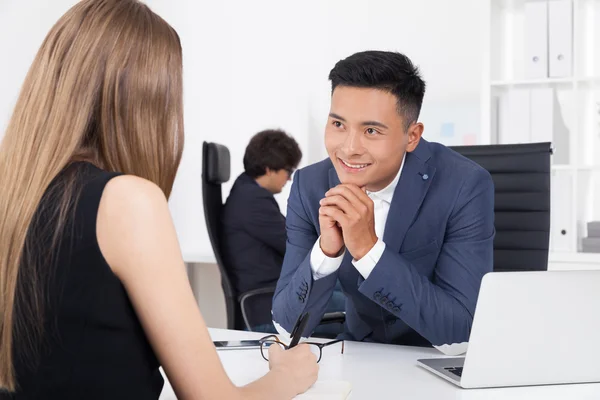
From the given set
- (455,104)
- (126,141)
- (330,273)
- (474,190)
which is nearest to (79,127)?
(126,141)

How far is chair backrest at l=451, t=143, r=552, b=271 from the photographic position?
2236mm

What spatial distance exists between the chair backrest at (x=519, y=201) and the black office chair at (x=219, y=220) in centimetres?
Result: 96

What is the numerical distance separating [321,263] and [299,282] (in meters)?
0.08

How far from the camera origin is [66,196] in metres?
0.83

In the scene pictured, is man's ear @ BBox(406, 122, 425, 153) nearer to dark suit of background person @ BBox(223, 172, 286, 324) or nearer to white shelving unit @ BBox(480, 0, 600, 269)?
dark suit of background person @ BBox(223, 172, 286, 324)

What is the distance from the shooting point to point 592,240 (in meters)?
→ 3.30

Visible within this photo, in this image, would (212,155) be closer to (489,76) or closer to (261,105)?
(489,76)

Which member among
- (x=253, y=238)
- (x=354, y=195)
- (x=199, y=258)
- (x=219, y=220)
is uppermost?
(x=354, y=195)

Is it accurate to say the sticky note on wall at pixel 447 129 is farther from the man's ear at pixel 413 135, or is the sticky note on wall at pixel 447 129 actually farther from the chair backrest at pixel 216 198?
the man's ear at pixel 413 135

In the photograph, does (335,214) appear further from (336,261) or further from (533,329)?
(533,329)

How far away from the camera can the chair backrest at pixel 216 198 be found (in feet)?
9.14

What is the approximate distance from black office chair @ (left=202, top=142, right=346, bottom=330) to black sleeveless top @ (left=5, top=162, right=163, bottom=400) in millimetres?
1888

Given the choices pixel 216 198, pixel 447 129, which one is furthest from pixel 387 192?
pixel 447 129

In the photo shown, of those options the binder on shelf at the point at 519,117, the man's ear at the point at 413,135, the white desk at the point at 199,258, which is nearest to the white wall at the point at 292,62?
the white desk at the point at 199,258
